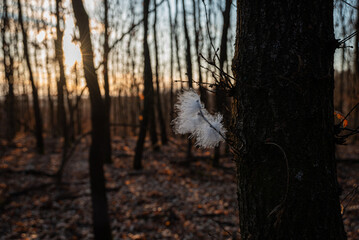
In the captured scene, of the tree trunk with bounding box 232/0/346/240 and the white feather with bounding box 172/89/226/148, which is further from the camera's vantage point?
the white feather with bounding box 172/89/226/148

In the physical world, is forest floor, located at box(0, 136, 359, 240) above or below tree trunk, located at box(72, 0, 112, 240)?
below

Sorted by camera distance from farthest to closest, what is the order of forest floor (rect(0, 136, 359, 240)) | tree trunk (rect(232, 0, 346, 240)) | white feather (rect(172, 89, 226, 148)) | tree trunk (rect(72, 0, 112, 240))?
1. forest floor (rect(0, 136, 359, 240))
2. tree trunk (rect(72, 0, 112, 240))
3. white feather (rect(172, 89, 226, 148))
4. tree trunk (rect(232, 0, 346, 240))

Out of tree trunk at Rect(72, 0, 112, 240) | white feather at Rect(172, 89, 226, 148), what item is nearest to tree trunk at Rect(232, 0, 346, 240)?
white feather at Rect(172, 89, 226, 148)

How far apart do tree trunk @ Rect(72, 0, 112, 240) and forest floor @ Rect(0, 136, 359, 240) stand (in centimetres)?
106

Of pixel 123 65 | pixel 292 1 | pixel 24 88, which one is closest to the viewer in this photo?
pixel 292 1

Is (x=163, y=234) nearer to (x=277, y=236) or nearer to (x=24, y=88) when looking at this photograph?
(x=277, y=236)

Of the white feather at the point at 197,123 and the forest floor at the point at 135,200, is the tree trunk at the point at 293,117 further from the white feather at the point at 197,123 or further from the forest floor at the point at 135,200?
the forest floor at the point at 135,200

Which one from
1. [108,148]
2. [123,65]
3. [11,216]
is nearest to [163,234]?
[11,216]

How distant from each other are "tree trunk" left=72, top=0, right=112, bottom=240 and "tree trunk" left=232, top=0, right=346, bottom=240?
309 centimetres

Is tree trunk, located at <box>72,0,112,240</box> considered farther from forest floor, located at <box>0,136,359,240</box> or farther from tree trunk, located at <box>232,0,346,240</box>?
tree trunk, located at <box>232,0,346,240</box>

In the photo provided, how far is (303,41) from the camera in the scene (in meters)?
1.02

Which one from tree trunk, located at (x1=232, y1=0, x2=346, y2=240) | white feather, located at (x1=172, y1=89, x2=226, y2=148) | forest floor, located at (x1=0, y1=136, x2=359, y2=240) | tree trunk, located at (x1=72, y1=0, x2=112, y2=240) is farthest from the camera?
forest floor, located at (x1=0, y1=136, x2=359, y2=240)

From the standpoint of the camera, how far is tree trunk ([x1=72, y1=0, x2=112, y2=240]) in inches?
140

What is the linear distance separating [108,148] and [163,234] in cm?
618
